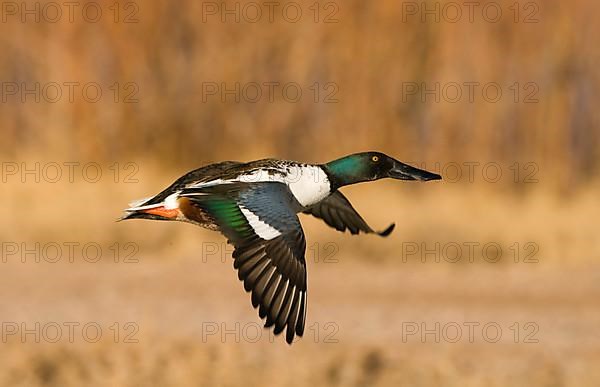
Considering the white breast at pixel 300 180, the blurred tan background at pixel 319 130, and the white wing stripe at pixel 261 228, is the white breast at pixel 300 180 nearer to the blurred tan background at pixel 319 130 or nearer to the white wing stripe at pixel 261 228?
the white wing stripe at pixel 261 228

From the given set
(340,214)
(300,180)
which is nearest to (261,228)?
(300,180)

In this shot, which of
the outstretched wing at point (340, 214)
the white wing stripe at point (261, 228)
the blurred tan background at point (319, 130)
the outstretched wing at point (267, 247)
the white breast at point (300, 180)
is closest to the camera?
the outstretched wing at point (267, 247)

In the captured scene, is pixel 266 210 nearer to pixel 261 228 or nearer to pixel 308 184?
pixel 261 228

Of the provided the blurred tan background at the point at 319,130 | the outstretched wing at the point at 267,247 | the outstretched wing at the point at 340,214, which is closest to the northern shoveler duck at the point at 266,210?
the outstretched wing at the point at 267,247

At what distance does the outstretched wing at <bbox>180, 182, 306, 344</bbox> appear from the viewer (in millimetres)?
5500

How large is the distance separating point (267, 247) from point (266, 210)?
0.15 metres

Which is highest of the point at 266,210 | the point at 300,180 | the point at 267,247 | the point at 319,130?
the point at 319,130

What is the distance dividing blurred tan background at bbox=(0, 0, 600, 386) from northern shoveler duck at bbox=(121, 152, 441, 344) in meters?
5.42

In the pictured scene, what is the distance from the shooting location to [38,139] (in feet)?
39.7

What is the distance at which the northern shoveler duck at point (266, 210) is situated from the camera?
218 inches

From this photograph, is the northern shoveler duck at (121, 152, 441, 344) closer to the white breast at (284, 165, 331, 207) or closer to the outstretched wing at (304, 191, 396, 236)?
the white breast at (284, 165, 331, 207)

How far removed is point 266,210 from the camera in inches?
224

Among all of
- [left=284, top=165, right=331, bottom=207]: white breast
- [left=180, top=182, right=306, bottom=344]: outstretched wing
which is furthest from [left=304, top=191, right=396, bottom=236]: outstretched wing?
[left=180, top=182, right=306, bottom=344]: outstretched wing

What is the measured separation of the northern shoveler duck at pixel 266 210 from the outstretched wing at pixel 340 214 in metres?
0.35
